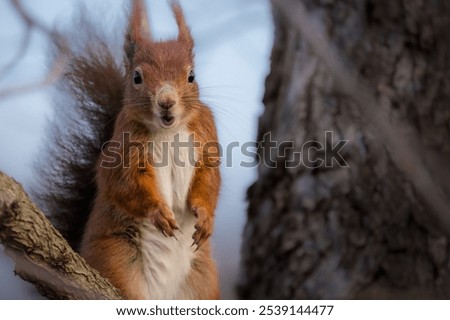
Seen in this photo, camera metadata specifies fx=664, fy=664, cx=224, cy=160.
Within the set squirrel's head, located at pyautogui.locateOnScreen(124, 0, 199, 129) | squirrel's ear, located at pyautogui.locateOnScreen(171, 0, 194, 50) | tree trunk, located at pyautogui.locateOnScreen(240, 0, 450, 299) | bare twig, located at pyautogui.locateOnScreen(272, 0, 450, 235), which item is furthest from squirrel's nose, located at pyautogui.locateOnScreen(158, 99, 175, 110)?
bare twig, located at pyautogui.locateOnScreen(272, 0, 450, 235)

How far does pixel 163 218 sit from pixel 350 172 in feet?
1.20

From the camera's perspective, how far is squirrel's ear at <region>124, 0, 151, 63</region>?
3.53ft

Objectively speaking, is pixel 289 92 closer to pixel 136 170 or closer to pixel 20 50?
pixel 136 170

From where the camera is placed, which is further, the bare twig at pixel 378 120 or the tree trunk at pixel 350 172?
the tree trunk at pixel 350 172

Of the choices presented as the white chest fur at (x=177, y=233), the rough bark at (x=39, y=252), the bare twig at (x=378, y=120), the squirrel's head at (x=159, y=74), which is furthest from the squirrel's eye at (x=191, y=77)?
the bare twig at (x=378, y=120)

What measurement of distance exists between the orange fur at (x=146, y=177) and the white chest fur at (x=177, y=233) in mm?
11

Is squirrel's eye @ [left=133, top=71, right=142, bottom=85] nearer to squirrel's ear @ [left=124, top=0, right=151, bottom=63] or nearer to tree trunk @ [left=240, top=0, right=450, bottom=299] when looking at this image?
squirrel's ear @ [left=124, top=0, right=151, bottom=63]

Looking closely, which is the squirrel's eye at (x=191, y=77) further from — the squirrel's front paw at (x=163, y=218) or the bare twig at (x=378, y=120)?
the bare twig at (x=378, y=120)

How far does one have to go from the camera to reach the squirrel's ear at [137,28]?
1.08 m

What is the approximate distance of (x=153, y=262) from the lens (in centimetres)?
116

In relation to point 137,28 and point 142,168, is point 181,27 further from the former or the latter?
point 142,168

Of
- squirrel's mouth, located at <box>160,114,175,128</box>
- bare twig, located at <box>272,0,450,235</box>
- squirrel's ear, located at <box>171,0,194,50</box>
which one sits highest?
squirrel's ear, located at <box>171,0,194,50</box>
